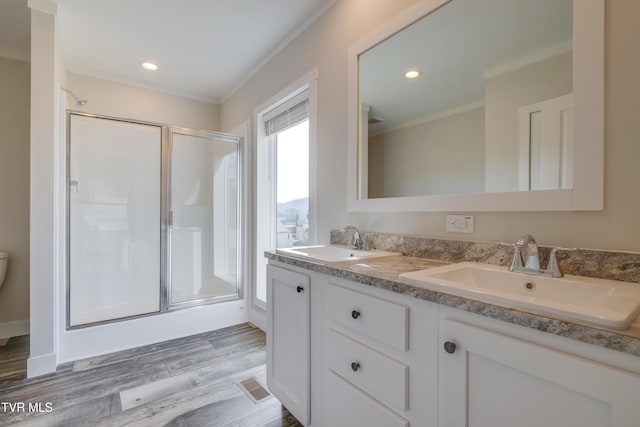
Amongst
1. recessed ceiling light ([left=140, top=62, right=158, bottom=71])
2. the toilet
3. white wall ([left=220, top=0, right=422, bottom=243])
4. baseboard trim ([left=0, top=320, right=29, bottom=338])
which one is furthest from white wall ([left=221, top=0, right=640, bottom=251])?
baseboard trim ([left=0, top=320, right=29, bottom=338])

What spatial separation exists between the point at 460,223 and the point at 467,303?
25.7 inches

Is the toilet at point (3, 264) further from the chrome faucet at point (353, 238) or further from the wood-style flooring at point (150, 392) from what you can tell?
the chrome faucet at point (353, 238)

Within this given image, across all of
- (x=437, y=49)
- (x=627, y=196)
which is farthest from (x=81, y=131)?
(x=627, y=196)

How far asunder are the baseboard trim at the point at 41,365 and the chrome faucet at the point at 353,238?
221 centimetres

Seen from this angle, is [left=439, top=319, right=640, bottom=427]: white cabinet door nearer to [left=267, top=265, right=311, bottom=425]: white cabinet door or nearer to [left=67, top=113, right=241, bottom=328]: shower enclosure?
[left=267, top=265, right=311, bottom=425]: white cabinet door

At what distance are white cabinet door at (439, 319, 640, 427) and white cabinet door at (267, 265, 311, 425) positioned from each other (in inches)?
28.2

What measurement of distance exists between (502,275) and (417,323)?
406 mm

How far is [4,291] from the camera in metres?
2.72

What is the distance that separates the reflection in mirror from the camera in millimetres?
1087

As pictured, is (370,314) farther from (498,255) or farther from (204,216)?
(204,216)

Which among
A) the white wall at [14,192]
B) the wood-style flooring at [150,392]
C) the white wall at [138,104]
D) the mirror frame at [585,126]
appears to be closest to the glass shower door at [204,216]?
the white wall at [138,104]

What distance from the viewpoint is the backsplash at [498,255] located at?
0.91 m

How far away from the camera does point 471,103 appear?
1363 mm

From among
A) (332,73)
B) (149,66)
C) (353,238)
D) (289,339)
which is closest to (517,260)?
(353,238)
